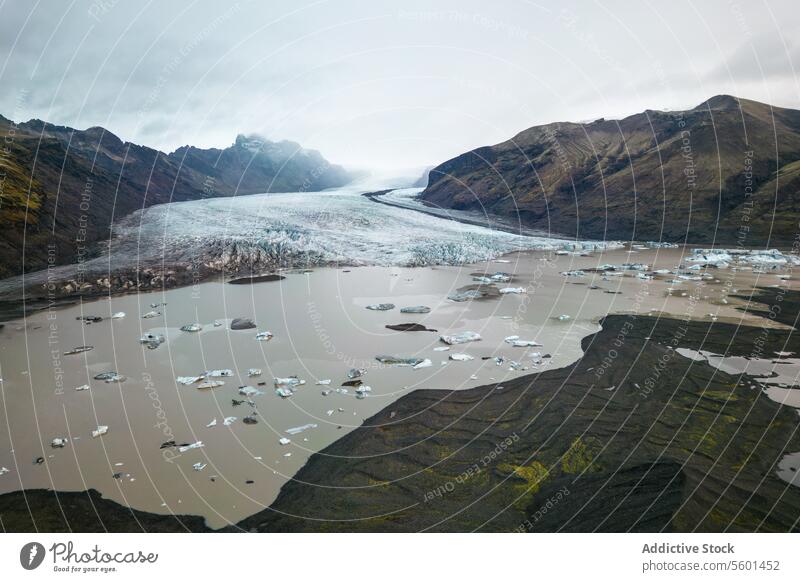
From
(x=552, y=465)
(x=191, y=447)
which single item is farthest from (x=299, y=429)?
(x=552, y=465)

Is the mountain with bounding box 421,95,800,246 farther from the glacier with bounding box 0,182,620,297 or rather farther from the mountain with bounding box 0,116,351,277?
the mountain with bounding box 0,116,351,277

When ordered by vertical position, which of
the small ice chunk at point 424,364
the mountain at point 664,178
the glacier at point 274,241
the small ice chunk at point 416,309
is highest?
the mountain at point 664,178

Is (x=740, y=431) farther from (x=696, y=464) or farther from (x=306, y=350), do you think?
(x=306, y=350)

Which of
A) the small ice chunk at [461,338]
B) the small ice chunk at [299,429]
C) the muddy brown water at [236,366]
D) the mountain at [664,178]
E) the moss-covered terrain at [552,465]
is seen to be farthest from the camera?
the mountain at [664,178]

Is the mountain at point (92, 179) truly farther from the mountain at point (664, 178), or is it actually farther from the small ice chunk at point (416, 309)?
the mountain at point (664, 178)

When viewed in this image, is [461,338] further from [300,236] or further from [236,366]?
[300,236]

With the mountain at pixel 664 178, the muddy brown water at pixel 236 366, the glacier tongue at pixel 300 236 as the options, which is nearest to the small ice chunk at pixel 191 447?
the muddy brown water at pixel 236 366

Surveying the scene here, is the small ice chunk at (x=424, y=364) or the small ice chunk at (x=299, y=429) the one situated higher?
the small ice chunk at (x=424, y=364)

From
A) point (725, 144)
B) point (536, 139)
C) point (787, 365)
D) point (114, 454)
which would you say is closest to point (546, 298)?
point (787, 365)
